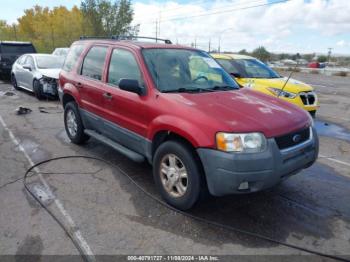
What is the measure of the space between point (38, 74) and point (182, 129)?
8.88 m

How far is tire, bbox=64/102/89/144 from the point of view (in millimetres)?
5848

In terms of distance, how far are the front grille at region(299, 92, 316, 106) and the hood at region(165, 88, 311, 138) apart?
388 cm

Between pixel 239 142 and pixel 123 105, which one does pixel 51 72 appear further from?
pixel 239 142

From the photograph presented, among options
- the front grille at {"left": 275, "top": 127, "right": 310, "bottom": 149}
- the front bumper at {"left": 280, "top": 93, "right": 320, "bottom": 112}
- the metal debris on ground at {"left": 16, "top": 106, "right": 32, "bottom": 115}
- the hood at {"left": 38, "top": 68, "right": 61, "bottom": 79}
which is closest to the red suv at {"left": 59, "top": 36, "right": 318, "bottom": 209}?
the front grille at {"left": 275, "top": 127, "right": 310, "bottom": 149}

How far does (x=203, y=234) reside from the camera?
3.38 metres

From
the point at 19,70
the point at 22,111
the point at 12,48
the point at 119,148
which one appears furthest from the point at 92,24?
the point at 119,148

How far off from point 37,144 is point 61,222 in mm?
3091

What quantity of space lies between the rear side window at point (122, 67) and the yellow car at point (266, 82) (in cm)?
363

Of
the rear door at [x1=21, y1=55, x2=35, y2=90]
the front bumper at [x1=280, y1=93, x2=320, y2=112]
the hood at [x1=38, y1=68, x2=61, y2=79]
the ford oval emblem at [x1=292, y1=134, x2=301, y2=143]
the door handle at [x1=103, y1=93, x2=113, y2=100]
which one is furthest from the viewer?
the rear door at [x1=21, y1=55, x2=35, y2=90]

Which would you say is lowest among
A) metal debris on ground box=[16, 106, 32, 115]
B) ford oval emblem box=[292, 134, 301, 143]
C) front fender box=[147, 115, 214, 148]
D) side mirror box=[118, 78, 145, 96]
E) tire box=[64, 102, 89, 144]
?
metal debris on ground box=[16, 106, 32, 115]

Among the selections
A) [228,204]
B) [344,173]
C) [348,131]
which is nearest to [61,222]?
[228,204]

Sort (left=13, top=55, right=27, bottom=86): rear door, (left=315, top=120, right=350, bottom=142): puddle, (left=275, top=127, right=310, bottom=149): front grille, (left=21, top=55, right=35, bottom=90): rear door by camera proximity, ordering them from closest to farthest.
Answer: (left=275, top=127, right=310, bottom=149): front grille, (left=315, top=120, right=350, bottom=142): puddle, (left=21, top=55, right=35, bottom=90): rear door, (left=13, top=55, right=27, bottom=86): rear door

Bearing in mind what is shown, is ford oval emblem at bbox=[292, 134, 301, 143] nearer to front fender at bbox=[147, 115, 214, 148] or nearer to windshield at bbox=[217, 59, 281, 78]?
front fender at bbox=[147, 115, 214, 148]

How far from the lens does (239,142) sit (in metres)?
3.25
